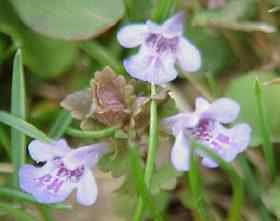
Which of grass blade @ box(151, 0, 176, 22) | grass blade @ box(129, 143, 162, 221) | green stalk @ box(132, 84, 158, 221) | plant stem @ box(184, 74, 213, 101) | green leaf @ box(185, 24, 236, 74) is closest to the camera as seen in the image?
grass blade @ box(129, 143, 162, 221)

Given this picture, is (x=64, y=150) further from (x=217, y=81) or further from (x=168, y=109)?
(x=217, y=81)

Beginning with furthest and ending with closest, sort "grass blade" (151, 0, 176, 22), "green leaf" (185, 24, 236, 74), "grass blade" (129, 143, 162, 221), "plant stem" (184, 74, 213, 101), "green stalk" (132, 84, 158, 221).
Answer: "green leaf" (185, 24, 236, 74)
"plant stem" (184, 74, 213, 101)
"grass blade" (151, 0, 176, 22)
"green stalk" (132, 84, 158, 221)
"grass blade" (129, 143, 162, 221)

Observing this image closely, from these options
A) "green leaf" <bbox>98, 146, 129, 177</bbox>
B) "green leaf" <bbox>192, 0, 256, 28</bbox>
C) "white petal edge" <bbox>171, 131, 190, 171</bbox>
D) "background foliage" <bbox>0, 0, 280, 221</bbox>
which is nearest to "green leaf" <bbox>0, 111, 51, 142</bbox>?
"background foliage" <bbox>0, 0, 280, 221</bbox>

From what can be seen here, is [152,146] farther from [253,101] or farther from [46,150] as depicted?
[253,101]

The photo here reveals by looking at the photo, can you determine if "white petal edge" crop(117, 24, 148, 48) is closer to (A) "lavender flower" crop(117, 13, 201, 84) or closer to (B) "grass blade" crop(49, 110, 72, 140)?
(A) "lavender flower" crop(117, 13, 201, 84)

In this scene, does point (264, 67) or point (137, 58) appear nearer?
point (137, 58)

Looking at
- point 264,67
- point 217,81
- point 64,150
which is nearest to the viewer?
point 64,150

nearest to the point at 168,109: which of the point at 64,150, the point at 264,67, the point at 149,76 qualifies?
the point at 149,76

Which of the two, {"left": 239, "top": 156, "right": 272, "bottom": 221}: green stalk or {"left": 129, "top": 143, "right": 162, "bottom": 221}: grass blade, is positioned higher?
{"left": 129, "top": 143, "right": 162, "bottom": 221}: grass blade
